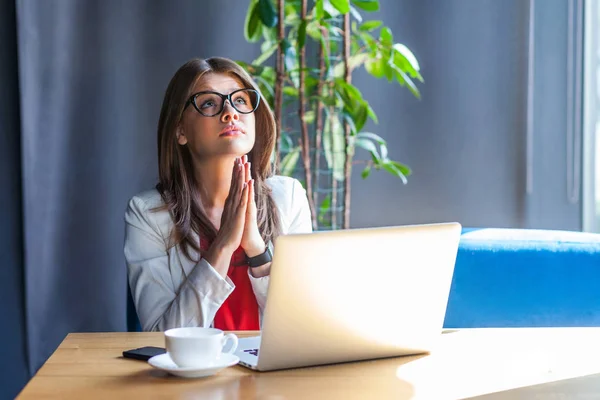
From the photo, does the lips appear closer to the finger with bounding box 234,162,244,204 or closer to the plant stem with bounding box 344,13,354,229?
the finger with bounding box 234,162,244,204

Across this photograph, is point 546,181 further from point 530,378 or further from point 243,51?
point 530,378

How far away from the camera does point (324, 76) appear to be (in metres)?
2.79

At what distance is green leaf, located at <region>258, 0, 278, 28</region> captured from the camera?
8.11 ft

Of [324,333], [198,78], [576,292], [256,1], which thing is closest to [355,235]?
[324,333]

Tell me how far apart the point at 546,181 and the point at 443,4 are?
82 cm

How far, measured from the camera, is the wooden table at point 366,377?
1.00 metres

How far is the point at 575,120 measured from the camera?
312cm

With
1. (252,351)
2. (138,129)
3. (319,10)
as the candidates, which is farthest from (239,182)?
(138,129)

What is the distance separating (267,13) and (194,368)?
5.41 feet

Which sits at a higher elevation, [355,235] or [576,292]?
[355,235]

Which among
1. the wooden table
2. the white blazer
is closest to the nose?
the white blazer

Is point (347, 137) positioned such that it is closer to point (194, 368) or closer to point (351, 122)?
point (351, 122)

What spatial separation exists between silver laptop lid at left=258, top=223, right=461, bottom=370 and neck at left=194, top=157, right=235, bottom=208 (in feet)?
2.44

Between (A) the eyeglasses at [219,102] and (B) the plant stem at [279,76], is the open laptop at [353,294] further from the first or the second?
(B) the plant stem at [279,76]
